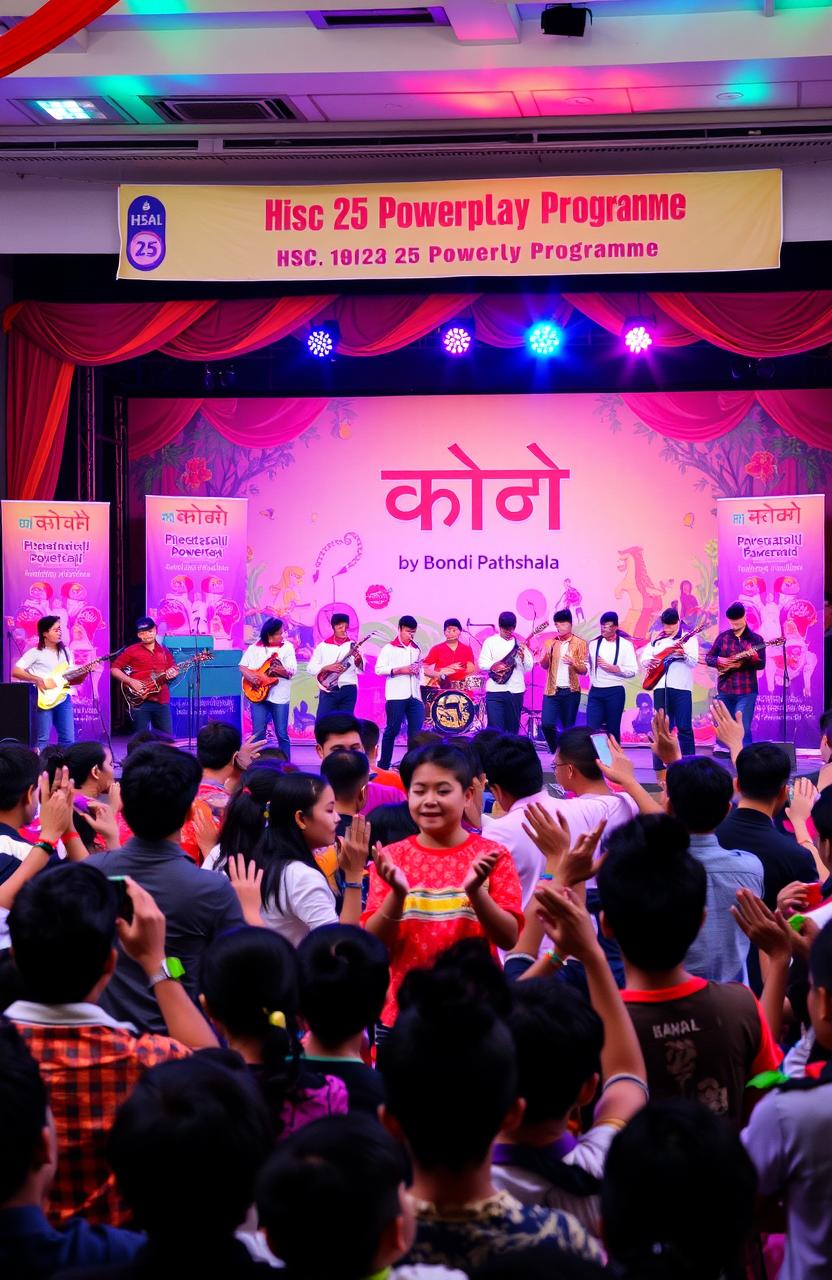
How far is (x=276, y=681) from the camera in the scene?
1043 cm

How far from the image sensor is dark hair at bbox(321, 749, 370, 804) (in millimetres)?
3896

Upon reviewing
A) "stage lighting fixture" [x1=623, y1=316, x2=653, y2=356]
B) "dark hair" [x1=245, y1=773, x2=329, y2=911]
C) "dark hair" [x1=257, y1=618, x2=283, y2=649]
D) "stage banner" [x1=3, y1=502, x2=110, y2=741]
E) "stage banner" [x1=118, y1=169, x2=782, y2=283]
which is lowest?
"dark hair" [x1=245, y1=773, x2=329, y2=911]

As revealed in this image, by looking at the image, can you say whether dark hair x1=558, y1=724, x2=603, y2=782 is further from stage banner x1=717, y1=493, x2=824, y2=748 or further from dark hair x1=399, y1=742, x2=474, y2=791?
stage banner x1=717, y1=493, x2=824, y2=748

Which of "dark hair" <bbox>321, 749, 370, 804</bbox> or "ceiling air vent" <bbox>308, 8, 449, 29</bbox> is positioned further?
"ceiling air vent" <bbox>308, 8, 449, 29</bbox>

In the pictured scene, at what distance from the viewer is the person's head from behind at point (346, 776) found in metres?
3.90

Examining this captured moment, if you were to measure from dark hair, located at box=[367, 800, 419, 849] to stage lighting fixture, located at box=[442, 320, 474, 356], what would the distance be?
25.0 feet

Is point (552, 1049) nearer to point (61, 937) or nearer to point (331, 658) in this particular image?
point (61, 937)

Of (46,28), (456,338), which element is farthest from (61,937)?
(456,338)

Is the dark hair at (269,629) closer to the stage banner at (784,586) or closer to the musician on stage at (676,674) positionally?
the musician on stage at (676,674)

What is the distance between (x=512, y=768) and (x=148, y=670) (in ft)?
21.8

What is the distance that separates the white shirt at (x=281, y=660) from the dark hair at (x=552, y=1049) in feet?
28.6

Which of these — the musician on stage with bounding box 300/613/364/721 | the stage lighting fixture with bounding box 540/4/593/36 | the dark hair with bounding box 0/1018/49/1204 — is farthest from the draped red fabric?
the musician on stage with bounding box 300/613/364/721

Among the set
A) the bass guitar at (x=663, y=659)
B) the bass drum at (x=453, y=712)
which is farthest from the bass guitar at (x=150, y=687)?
the bass guitar at (x=663, y=659)

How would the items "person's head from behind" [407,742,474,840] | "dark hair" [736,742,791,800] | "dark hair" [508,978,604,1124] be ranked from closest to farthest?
"dark hair" [508,978,604,1124]
"person's head from behind" [407,742,474,840]
"dark hair" [736,742,791,800]
